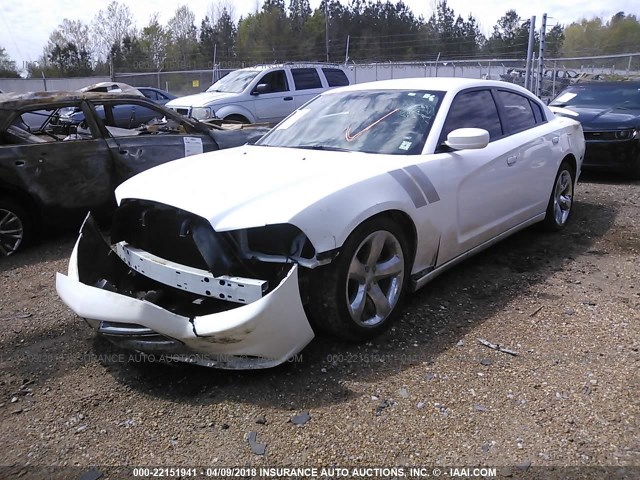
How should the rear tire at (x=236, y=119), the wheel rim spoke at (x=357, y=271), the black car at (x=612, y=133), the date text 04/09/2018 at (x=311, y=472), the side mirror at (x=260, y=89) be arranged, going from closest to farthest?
the date text 04/09/2018 at (x=311, y=472) < the wheel rim spoke at (x=357, y=271) < the black car at (x=612, y=133) < the rear tire at (x=236, y=119) < the side mirror at (x=260, y=89)

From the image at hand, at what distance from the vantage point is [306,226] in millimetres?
2889

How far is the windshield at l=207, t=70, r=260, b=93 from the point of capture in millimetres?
11461

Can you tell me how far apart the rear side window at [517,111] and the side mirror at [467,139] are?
1.06 metres

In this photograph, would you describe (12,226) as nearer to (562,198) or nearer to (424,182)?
(424,182)

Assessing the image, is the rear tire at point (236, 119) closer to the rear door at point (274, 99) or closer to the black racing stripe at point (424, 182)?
the rear door at point (274, 99)

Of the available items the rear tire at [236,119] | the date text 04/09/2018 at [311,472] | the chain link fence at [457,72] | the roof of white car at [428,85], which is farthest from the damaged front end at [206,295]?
the chain link fence at [457,72]

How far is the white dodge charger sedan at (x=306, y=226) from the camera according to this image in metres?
2.86

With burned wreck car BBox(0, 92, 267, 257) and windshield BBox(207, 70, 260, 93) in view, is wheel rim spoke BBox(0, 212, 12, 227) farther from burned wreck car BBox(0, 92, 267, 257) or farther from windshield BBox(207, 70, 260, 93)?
windshield BBox(207, 70, 260, 93)

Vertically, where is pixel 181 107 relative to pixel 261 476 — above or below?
above

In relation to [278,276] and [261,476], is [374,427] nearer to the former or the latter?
[261,476]

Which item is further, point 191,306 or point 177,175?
point 177,175

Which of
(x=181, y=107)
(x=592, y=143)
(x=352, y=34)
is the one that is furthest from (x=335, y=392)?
(x=352, y=34)

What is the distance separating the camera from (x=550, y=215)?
17.6 feet

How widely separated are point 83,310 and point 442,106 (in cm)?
275
